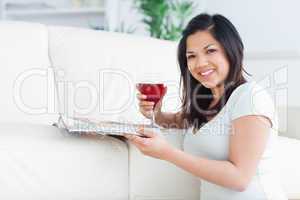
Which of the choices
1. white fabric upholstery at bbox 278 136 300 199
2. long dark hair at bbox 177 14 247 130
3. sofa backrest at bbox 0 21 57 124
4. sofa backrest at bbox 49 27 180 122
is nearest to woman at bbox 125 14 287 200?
long dark hair at bbox 177 14 247 130

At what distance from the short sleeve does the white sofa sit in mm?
341

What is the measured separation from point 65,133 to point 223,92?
559 mm

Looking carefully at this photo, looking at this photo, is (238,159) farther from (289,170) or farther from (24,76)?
(24,76)

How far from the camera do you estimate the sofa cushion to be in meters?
1.48

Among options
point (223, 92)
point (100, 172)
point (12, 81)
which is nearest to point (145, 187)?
point (100, 172)

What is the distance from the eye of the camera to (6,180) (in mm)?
1473

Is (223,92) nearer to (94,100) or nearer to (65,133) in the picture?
(65,133)

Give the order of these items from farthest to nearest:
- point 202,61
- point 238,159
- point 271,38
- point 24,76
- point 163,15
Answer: point 163,15 → point 271,38 → point 24,76 → point 202,61 → point 238,159

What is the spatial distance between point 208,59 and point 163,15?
2.37 m

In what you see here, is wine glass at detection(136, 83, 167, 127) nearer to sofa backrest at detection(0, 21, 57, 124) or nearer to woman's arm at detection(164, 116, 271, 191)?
woman's arm at detection(164, 116, 271, 191)

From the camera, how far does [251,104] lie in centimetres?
127

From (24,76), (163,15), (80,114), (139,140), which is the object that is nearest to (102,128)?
(139,140)

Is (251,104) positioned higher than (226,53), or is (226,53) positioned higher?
(226,53)

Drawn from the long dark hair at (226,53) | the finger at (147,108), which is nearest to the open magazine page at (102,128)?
the finger at (147,108)
